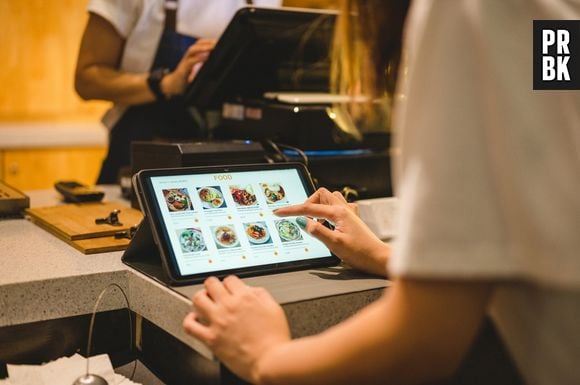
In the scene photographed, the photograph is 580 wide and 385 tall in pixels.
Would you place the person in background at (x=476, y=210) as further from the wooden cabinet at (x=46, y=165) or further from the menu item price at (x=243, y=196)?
the wooden cabinet at (x=46, y=165)

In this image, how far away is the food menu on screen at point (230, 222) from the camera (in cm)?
115

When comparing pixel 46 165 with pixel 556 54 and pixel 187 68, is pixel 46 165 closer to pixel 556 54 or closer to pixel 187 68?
pixel 187 68

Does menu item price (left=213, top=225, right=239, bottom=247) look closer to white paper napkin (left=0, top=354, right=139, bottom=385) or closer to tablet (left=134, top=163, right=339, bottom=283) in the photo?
tablet (left=134, top=163, right=339, bottom=283)

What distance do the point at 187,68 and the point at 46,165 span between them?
1.92 metres

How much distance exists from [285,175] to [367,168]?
414mm

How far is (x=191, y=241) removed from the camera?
115 cm

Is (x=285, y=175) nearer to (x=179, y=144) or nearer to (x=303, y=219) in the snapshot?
(x=303, y=219)

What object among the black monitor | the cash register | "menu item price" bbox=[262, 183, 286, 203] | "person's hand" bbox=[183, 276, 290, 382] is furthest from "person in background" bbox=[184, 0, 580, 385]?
the black monitor

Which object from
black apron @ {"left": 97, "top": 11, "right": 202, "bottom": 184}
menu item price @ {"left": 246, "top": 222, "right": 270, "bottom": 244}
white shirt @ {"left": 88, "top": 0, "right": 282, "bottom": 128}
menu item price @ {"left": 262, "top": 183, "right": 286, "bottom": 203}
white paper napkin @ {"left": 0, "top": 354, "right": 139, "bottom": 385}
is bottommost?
white paper napkin @ {"left": 0, "top": 354, "right": 139, "bottom": 385}

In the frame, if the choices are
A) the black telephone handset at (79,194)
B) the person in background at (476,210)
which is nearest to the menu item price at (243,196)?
the person in background at (476,210)

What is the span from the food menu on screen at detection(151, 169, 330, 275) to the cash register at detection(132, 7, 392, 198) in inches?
9.0

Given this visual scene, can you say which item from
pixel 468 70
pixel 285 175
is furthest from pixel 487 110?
pixel 285 175

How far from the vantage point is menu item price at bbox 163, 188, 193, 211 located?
1.17 m

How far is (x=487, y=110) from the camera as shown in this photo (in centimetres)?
71
